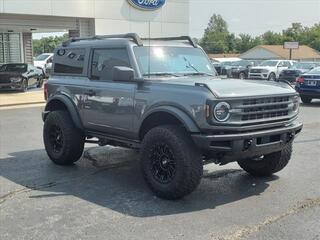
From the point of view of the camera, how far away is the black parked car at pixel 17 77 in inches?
927

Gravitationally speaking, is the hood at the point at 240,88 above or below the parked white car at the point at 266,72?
above

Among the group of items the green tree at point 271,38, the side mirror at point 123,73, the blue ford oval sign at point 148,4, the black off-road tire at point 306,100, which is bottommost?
the black off-road tire at point 306,100

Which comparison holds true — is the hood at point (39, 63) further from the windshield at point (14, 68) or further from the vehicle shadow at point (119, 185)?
the vehicle shadow at point (119, 185)

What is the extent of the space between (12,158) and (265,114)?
4.56m

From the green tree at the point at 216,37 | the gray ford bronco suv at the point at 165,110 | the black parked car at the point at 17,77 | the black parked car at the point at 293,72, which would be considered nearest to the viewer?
the gray ford bronco suv at the point at 165,110

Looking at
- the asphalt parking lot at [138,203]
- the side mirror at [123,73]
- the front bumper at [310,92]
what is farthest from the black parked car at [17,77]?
the side mirror at [123,73]

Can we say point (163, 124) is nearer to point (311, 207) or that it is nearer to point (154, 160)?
point (154, 160)

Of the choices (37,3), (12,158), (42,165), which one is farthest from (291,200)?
(37,3)

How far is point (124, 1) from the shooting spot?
23766mm

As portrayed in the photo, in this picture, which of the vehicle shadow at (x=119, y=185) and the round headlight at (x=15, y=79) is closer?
the vehicle shadow at (x=119, y=185)

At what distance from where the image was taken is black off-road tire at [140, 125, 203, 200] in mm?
5836

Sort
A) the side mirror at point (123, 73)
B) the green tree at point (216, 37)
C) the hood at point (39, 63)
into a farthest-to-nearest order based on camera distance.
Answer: the green tree at point (216, 37), the hood at point (39, 63), the side mirror at point (123, 73)

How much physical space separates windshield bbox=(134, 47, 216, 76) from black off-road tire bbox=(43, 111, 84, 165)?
1652 millimetres

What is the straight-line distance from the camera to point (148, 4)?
79.4 ft
